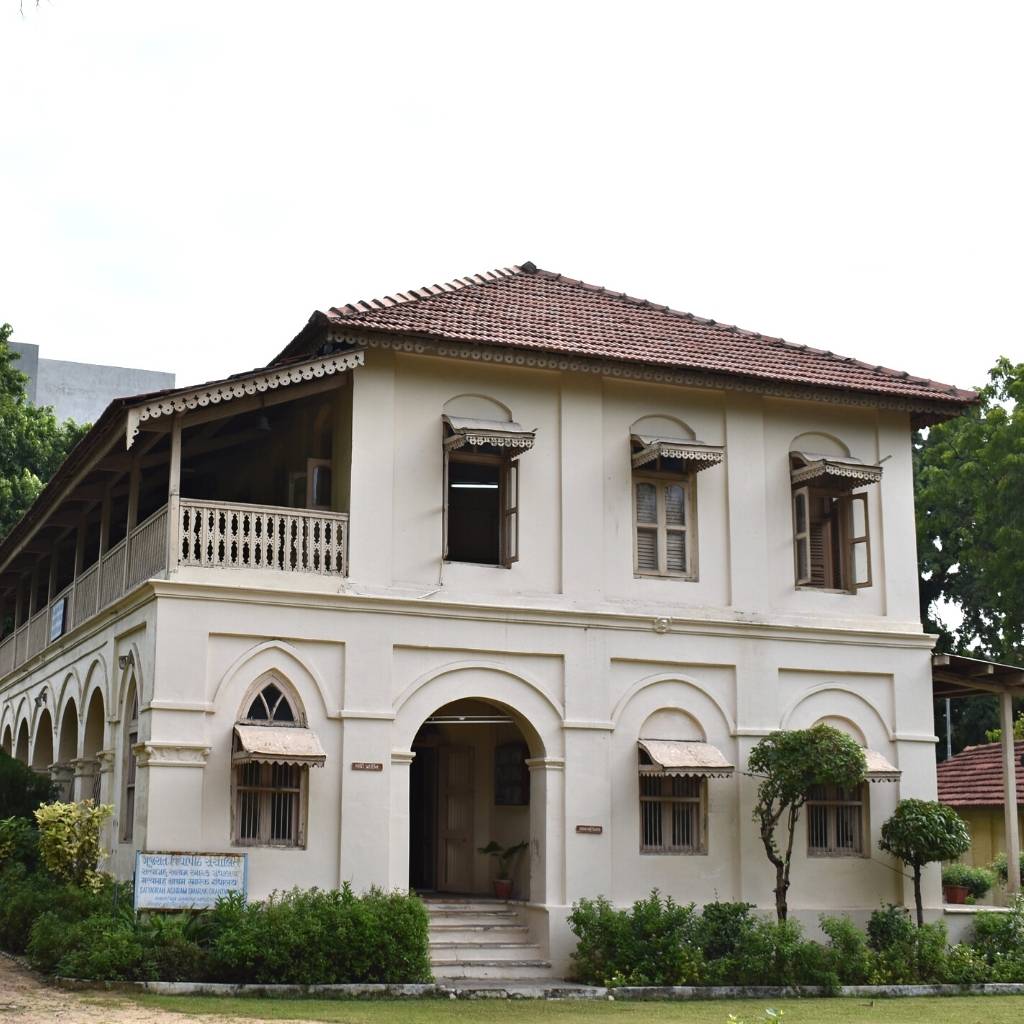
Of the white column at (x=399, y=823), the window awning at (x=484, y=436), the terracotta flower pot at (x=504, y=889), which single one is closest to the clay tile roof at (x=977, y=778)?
the terracotta flower pot at (x=504, y=889)

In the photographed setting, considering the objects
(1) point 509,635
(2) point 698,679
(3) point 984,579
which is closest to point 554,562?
(1) point 509,635

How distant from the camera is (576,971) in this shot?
17438 millimetres

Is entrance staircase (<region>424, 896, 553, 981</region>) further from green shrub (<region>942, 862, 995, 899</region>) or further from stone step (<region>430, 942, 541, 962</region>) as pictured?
green shrub (<region>942, 862, 995, 899</region>)

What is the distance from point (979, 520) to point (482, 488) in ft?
69.9

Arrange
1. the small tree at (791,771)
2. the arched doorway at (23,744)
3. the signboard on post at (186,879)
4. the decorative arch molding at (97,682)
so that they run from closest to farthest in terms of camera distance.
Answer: the signboard on post at (186,879), the small tree at (791,771), the decorative arch molding at (97,682), the arched doorway at (23,744)

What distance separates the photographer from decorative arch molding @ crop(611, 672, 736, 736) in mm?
18750

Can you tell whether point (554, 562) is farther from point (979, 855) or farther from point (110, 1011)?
point (979, 855)

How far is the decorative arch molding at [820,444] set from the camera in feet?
67.2

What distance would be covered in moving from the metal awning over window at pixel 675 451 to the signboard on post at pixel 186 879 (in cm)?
688

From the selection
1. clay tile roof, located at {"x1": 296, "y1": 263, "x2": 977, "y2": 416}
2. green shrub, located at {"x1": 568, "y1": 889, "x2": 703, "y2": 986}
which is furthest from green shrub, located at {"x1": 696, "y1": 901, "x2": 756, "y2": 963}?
clay tile roof, located at {"x1": 296, "y1": 263, "x2": 977, "y2": 416}

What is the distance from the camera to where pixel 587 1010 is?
50.1 feet

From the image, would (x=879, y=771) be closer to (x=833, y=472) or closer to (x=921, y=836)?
(x=921, y=836)

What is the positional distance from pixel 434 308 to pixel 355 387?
181 centimetres

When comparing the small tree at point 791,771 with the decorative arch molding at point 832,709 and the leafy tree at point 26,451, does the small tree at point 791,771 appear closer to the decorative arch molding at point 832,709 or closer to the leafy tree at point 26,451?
the decorative arch molding at point 832,709
